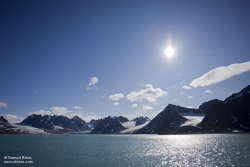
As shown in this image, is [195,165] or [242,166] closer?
[242,166]

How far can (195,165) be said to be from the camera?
51.8 meters

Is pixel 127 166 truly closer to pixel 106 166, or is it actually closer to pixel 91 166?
pixel 106 166

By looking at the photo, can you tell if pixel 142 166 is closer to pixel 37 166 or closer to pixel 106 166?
pixel 106 166

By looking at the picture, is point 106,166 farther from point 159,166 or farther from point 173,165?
point 173,165

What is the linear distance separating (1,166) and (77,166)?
70.2 ft

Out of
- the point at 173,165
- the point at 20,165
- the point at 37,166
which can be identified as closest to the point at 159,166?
the point at 173,165

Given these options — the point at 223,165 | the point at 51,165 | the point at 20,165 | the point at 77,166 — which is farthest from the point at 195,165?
the point at 20,165

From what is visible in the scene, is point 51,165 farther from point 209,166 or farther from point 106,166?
point 209,166

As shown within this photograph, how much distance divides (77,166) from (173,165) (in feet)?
95.3

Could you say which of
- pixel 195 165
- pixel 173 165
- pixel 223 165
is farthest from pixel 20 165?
pixel 223 165

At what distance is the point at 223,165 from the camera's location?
49312 millimetres

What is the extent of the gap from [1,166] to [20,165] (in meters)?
4.91

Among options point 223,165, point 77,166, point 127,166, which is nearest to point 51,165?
point 77,166

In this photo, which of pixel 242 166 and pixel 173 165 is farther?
Result: pixel 173 165
